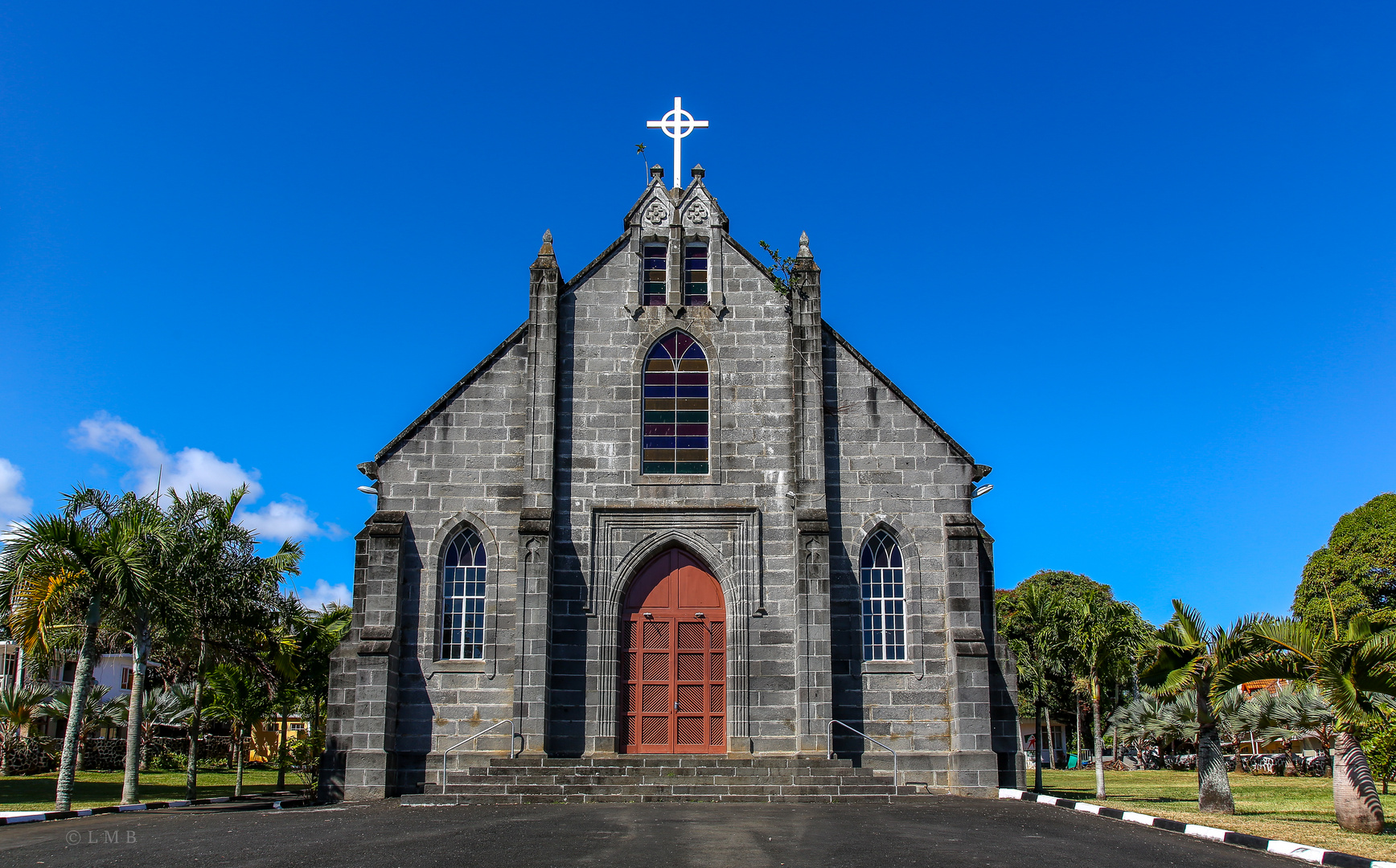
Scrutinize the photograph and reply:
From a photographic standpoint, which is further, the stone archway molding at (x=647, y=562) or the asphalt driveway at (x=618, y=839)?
the stone archway molding at (x=647, y=562)

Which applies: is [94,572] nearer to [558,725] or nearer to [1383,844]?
[558,725]

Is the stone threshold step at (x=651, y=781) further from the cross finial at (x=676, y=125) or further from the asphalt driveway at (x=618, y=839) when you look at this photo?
the cross finial at (x=676, y=125)

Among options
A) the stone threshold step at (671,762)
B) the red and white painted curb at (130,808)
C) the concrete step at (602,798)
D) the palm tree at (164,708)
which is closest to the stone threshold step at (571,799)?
the concrete step at (602,798)

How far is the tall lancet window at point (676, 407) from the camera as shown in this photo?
2252cm

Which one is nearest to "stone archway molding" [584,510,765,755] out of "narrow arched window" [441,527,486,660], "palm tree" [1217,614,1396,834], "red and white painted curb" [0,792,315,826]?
"narrow arched window" [441,527,486,660]

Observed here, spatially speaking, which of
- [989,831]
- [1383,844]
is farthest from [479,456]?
[1383,844]

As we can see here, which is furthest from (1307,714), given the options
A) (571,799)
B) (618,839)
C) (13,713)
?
(13,713)

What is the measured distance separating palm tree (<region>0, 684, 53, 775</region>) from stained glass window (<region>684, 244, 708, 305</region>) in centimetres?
2538

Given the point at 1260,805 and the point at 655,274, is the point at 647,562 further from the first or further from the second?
the point at 1260,805

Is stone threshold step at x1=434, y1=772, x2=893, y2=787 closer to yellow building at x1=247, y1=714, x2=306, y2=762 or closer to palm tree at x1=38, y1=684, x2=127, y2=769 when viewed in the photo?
palm tree at x1=38, y1=684, x2=127, y2=769

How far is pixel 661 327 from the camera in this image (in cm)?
2320

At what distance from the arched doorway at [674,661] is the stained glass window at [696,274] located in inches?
223

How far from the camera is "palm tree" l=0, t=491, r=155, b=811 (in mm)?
17859

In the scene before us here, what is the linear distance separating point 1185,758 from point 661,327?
1510 inches
